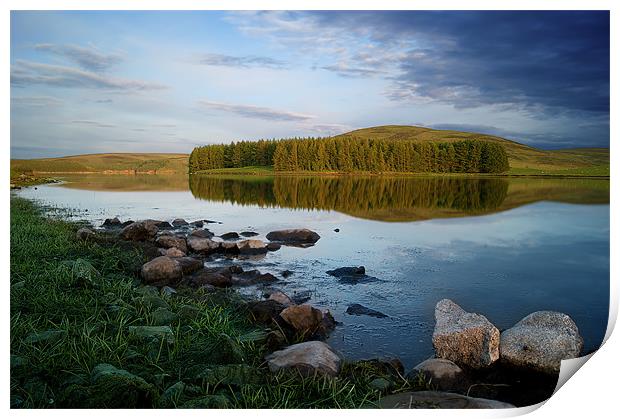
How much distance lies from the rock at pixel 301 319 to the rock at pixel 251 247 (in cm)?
426

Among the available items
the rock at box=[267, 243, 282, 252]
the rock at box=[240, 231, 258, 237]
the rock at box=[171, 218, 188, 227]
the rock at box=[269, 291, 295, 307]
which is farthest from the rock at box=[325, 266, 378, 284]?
the rock at box=[171, 218, 188, 227]

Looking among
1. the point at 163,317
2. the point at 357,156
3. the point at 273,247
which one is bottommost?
the point at 273,247

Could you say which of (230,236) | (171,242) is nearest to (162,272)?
(171,242)

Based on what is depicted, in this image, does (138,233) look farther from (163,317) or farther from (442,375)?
(442,375)

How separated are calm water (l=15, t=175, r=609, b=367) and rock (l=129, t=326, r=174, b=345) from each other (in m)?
1.60

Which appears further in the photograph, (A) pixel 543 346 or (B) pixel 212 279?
(B) pixel 212 279

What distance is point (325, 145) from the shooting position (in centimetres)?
1107

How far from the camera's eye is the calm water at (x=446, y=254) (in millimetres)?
5160

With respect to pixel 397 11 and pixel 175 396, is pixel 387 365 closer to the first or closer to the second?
pixel 175 396

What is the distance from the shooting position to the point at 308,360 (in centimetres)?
355

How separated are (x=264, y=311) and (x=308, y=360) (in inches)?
51.9

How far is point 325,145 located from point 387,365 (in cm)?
772

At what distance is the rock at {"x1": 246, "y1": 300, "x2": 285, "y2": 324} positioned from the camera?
4.70 m
